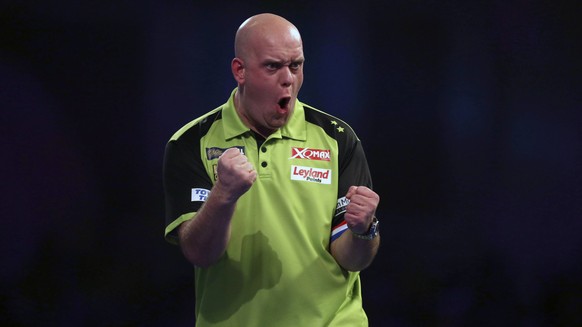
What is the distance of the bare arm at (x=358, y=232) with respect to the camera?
2.41 m

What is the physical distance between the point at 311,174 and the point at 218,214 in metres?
0.38

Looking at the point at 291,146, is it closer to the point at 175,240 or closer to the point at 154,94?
the point at 175,240

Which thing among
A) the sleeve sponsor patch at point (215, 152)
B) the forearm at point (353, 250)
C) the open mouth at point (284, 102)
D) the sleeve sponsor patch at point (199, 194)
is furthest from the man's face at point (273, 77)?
the forearm at point (353, 250)

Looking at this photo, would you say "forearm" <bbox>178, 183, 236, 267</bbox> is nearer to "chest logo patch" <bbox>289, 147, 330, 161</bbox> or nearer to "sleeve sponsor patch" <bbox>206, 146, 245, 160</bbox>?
"sleeve sponsor patch" <bbox>206, 146, 245, 160</bbox>

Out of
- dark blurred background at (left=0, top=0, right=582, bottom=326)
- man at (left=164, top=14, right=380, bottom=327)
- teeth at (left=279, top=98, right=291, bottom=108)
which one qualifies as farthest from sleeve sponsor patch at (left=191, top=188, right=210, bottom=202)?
dark blurred background at (left=0, top=0, right=582, bottom=326)

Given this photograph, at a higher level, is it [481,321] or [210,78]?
[210,78]

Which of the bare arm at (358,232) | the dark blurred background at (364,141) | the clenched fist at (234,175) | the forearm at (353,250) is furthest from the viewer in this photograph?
the dark blurred background at (364,141)

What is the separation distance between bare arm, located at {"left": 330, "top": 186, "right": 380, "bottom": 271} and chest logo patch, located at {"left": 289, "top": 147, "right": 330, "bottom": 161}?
218 mm

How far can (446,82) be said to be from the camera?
4062mm

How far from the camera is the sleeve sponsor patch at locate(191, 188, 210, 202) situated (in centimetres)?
257

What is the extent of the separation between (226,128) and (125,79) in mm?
1404

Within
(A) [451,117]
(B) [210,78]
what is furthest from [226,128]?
(A) [451,117]

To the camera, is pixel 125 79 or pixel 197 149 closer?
pixel 197 149

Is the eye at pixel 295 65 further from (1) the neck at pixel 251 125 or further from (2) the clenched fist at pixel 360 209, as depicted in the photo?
(2) the clenched fist at pixel 360 209
